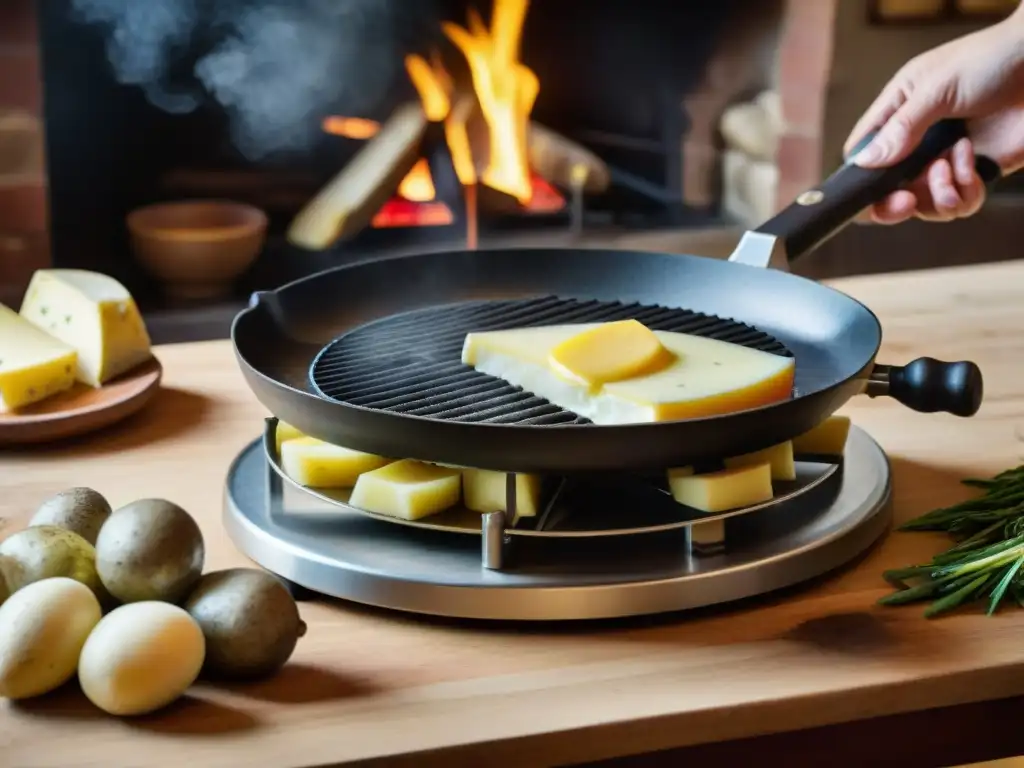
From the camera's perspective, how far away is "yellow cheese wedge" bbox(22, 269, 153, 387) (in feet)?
4.72

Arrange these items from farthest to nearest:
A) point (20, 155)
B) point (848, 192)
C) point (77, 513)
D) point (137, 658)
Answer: point (20, 155), point (848, 192), point (77, 513), point (137, 658)

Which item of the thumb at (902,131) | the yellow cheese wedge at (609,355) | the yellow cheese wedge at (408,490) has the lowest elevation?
the yellow cheese wedge at (408,490)

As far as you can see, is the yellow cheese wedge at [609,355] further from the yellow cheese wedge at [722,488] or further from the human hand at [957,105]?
the human hand at [957,105]

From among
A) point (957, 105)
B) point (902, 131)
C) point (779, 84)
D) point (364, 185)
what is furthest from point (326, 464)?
point (779, 84)

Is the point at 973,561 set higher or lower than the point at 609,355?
lower

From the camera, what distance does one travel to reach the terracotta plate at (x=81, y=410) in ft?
4.34

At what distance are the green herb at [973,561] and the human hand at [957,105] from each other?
0.66 m

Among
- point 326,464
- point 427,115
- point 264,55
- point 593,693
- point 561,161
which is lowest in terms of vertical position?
point 593,693

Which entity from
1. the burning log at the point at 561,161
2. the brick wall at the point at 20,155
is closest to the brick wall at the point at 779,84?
the burning log at the point at 561,161

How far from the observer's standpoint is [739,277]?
144 centimetres

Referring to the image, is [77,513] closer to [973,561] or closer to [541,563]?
[541,563]

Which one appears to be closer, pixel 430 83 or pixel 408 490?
pixel 408 490

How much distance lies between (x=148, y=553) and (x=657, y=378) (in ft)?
1.47

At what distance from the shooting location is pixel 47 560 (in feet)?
3.05
